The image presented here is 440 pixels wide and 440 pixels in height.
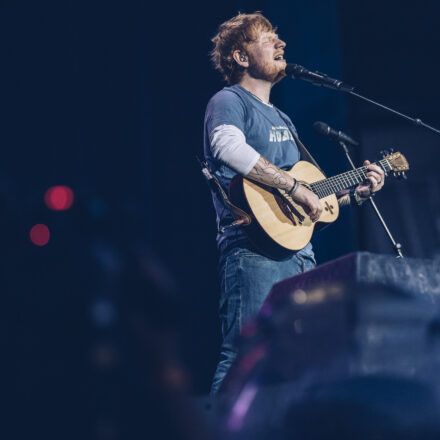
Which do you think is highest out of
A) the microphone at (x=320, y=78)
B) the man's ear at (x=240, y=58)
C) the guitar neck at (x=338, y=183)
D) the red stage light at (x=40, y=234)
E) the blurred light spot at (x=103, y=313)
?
the man's ear at (x=240, y=58)

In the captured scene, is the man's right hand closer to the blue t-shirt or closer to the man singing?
the man singing

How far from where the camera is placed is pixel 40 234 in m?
0.92

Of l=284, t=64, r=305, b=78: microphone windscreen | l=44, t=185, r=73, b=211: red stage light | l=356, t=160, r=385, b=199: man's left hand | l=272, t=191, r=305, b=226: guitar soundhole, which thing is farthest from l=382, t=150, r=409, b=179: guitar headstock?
l=44, t=185, r=73, b=211: red stage light

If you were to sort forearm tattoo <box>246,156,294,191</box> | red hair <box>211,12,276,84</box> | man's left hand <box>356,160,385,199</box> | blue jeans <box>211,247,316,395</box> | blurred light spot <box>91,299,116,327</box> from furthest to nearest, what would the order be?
1. red hair <box>211,12,276,84</box>
2. man's left hand <box>356,160,385,199</box>
3. forearm tattoo <box>246,156,294,191</box>
4. blue jeans <box>211,247,316,395</box>
5. blurred light spot <box>91,299,116,327</box>

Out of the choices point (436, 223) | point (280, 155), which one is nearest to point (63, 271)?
point (280, 155)

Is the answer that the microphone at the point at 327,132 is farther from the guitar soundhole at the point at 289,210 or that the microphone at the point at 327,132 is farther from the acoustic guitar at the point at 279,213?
the guitar soundhole at the point at 289,210

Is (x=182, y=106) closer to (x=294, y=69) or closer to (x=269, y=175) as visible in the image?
(x=294, y=69)

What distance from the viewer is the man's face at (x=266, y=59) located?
3.01 meters

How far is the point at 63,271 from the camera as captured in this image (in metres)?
0.88

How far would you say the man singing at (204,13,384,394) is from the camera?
2.47 m

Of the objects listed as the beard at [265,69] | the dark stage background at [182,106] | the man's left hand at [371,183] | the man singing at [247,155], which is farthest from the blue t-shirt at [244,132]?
the dark stage background at [182,106]

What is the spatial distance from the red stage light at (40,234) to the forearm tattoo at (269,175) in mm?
1674

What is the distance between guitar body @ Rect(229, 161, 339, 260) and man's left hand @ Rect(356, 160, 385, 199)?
0.47m

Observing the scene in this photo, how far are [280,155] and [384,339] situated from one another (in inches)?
73.1
